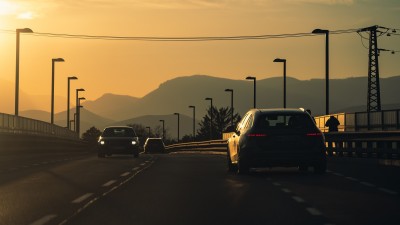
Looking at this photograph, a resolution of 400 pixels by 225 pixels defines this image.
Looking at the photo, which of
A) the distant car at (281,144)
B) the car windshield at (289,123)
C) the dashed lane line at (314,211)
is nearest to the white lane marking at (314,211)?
the dashed lane line at (314,211)

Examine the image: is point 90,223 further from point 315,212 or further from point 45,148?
point 45,148

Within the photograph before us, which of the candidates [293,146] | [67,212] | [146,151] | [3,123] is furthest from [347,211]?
[146,151]

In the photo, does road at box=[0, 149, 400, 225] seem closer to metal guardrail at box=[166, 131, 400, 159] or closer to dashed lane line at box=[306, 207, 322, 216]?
dashed lane line at box=[306, 207, 322, 216]

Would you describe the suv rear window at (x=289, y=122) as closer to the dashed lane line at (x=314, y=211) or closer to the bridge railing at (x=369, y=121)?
the dashed lane line at (x=314, y=211)

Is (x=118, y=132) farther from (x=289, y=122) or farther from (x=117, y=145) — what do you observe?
(x=289, y=122)

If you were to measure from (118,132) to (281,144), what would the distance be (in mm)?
22123

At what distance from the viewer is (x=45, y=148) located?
132 feet

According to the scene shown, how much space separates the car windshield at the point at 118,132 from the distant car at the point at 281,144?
2068 cm

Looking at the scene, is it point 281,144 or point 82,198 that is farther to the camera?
point 281,144

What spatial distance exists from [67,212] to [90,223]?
1.57 metres

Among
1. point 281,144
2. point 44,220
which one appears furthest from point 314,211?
point 281,144

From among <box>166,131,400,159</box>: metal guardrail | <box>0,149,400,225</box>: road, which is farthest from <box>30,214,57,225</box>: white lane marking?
<box>166,131,400,159</box>: metal guardrail

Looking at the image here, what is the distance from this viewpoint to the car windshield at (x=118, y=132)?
140 ft

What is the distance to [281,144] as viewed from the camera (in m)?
21.8
